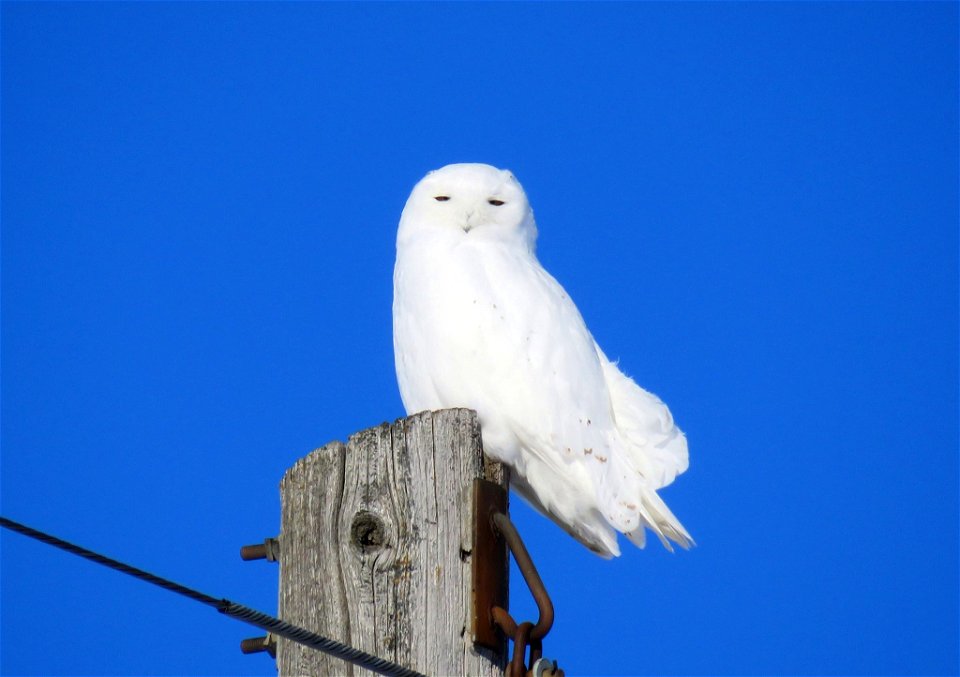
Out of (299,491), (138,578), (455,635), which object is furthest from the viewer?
(299,491)

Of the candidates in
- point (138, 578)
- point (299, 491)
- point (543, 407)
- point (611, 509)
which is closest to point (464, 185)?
point (543, 407)

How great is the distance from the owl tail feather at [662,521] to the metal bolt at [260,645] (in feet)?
5.37

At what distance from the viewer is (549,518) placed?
15.6ft

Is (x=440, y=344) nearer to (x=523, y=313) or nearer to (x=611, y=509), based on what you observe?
(x=523, y=313)

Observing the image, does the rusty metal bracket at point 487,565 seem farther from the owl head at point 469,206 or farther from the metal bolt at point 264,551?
the owl head at point 469,206

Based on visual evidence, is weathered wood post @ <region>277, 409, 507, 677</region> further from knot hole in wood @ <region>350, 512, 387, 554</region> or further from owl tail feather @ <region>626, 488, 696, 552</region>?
owl tail feather @ <region>626, 488, 696, 552</region>

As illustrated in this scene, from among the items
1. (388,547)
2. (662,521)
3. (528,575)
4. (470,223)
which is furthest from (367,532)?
(470,223)

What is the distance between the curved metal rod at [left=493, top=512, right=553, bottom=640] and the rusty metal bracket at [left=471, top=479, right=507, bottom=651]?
0.07 feet

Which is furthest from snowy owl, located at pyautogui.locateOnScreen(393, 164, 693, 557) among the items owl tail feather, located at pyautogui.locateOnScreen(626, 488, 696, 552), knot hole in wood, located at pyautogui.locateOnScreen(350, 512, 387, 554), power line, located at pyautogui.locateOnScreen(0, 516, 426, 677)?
power line, located at pyautogui.locateOnScreen(0, 516, 426, 677)

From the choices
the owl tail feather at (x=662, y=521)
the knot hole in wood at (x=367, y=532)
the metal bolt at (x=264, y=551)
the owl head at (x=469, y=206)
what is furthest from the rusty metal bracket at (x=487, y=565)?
the owl head at (x=469, y=206)

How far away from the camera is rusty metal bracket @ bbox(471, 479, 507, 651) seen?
282 cm

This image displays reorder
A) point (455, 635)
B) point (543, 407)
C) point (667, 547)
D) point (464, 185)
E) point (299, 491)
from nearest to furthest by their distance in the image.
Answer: point (455, 635), point (299, 491), point (667, 547), point (543, 407), point (464, 185)

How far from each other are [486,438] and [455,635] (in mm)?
1817

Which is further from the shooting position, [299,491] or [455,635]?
[299,491]
